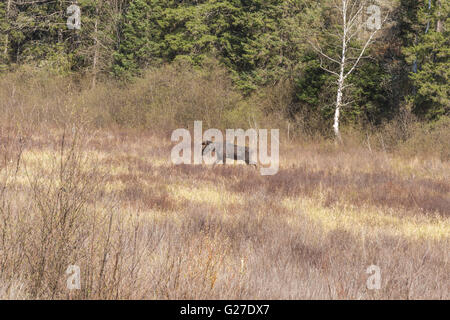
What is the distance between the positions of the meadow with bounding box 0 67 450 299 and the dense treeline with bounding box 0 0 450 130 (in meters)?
6.26

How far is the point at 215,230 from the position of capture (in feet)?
16.5

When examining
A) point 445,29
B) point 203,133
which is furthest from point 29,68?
point 445,29

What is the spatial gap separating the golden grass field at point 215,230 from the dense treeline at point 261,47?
753cm

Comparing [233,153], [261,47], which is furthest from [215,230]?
[261,47]

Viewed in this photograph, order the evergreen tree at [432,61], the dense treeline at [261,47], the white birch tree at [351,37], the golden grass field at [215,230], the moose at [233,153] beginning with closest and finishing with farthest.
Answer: the golden grass field at [215,230]
the moose at [233,153]
the evergreen tree at [432,61]
the dense treeline at [261,47]
the white birch tree at [351,37]

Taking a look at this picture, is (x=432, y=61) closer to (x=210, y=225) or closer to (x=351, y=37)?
(x=351, y=37)

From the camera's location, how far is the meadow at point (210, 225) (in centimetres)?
290

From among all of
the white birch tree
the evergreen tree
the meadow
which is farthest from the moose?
the evergreen tree

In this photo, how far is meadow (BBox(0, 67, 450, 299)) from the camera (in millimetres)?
2896

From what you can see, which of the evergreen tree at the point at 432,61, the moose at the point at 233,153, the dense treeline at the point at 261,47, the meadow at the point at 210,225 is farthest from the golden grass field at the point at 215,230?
the dense treeline at the point at 261,47

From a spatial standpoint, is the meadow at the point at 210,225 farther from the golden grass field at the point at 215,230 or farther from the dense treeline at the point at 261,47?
the dense treeline at the point at 261,47

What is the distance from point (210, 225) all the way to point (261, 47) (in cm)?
1955

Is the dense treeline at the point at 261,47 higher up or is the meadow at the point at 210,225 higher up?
the dense treeline at the point at 261,47
